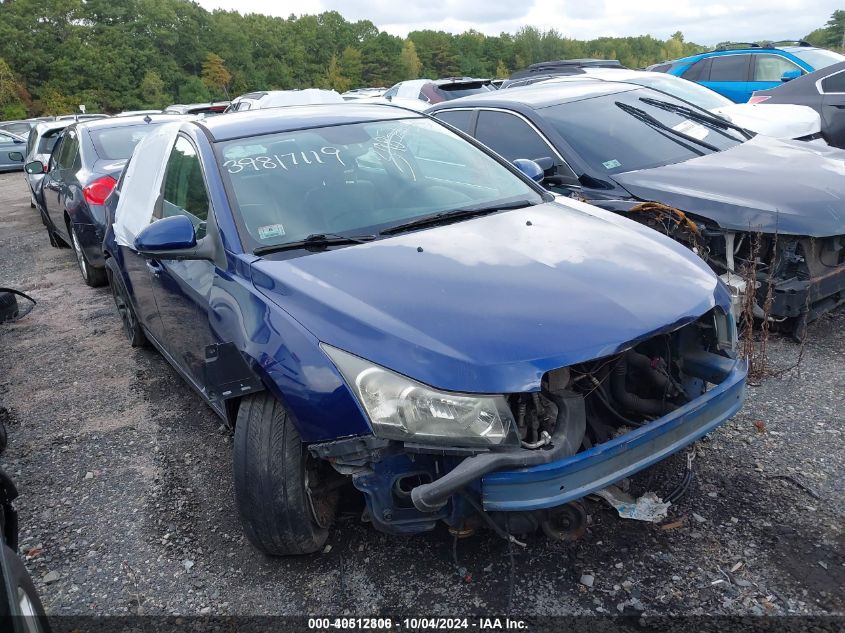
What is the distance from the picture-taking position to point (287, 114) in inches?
152

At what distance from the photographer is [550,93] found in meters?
5.82

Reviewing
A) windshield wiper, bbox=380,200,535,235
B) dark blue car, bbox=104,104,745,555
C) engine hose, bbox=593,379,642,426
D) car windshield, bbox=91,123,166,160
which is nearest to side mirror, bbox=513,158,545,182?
dark blue car, bbox=104,104,745,555

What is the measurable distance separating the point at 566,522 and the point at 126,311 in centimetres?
398

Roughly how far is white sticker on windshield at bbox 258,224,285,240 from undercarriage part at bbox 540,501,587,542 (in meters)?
1.59

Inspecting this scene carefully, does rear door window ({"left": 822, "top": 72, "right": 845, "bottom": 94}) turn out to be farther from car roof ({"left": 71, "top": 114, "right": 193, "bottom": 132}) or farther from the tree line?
the tree line

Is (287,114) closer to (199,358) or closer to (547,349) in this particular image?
(199,358)

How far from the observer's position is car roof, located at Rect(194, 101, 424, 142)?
3.59 meters

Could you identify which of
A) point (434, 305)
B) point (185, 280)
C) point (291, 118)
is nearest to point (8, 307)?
point (185, 280)

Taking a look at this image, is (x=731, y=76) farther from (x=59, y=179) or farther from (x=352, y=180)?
(x=352, y=180)

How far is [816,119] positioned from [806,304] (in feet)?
15.1

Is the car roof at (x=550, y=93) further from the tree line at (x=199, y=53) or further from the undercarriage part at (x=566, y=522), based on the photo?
the tree line at (x=199, y=53)

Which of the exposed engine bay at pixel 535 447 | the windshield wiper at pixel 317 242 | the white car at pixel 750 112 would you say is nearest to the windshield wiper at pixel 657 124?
the white car at pixel 750 112

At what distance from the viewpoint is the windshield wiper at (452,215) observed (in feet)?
10.4

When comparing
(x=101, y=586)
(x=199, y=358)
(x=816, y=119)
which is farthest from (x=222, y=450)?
(x=816, y=119)
